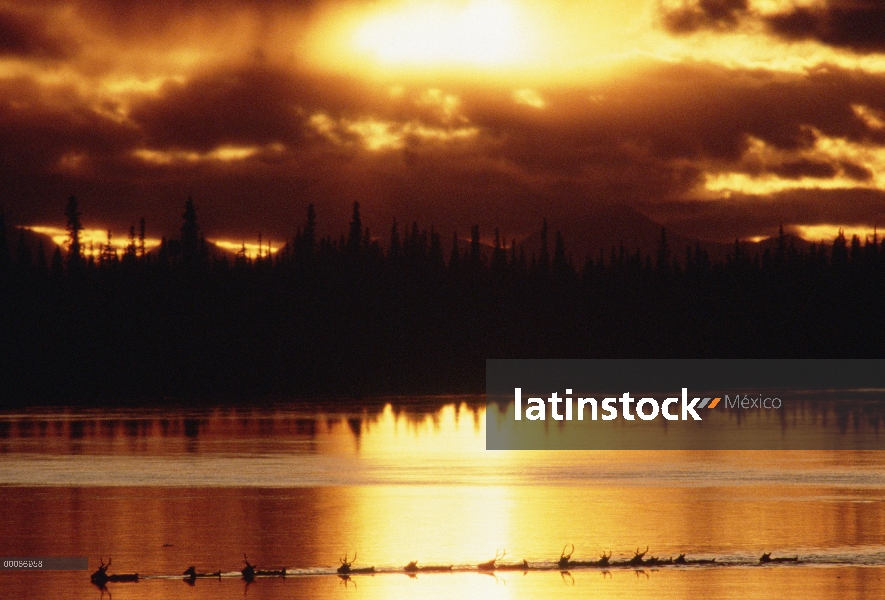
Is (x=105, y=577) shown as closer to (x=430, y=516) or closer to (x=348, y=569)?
(x=348, y=569)

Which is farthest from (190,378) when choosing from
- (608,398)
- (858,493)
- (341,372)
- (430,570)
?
(430,570)

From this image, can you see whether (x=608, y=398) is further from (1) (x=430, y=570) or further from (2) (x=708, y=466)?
(1) (x=430, y=570)

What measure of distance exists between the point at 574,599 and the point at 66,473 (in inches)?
1384

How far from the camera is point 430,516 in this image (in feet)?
134

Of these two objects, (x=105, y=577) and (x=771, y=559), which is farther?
(x=771, y=559)

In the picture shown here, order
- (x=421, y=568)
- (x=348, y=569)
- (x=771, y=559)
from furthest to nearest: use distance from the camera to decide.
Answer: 1. (x=771, y=559)
2. (x=421, y=568)
3. (x=348, y=569)

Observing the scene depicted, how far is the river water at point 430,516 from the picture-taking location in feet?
94.1

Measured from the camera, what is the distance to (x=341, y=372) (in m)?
189

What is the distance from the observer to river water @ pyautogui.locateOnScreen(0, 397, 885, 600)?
2869 cm

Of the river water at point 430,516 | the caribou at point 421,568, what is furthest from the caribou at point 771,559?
the caribou at point 421,568

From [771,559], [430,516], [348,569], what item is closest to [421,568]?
[348,569]

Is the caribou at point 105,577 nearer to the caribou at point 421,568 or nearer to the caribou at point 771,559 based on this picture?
the caribou at point 421,568

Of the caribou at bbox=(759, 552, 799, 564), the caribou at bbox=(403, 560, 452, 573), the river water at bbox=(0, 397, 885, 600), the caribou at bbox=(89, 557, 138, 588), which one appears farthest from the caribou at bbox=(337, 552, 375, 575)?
the caribou at bbox=(759, 552, 799, 564)

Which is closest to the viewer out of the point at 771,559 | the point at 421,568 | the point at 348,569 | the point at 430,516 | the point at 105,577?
the point at 105,577
